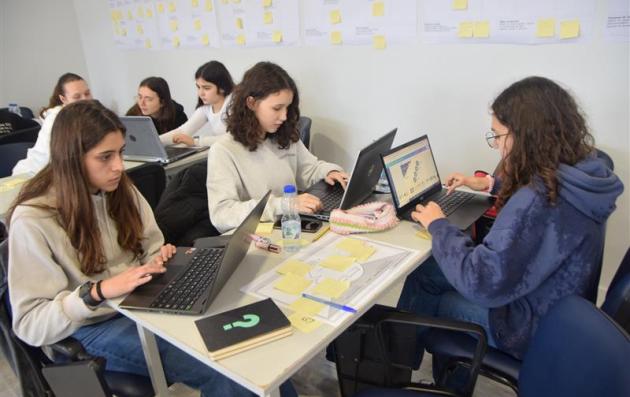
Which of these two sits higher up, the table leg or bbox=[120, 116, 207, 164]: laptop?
bbox=[120, 116, 207, 164]: laptop

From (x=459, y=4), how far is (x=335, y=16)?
0.74m

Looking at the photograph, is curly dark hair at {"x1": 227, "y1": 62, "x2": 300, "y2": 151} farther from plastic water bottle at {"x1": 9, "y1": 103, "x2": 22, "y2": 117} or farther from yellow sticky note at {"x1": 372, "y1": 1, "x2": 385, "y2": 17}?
plastic water bottle at {"x1": 9, "y1": 103, "x2": 22, "y2": 117}

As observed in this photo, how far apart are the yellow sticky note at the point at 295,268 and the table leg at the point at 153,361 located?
0.37m

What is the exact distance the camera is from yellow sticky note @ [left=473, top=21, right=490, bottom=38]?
82.7 inches

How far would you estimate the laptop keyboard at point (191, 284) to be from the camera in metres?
1.11

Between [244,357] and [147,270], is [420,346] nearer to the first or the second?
[244,357]

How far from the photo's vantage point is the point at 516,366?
1.18 meters

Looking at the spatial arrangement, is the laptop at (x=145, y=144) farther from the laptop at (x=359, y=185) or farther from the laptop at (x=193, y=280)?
the laptop at (x=193, y=280)

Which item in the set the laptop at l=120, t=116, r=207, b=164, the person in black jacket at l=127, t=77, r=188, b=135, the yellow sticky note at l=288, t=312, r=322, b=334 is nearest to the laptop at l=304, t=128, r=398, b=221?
the yellow sticky note at l=288, t=312, r=322, b=334

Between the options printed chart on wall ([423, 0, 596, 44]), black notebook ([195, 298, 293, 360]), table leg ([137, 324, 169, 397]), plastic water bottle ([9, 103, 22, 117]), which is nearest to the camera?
black notebook ([195, 298, 293, 360])

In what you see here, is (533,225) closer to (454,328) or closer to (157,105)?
(454,328)

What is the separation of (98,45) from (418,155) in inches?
165

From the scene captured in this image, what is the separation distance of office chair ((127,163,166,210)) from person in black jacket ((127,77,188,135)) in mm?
1379

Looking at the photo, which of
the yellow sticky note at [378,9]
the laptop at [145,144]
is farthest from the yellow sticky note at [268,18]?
the laptop at [145,144]
